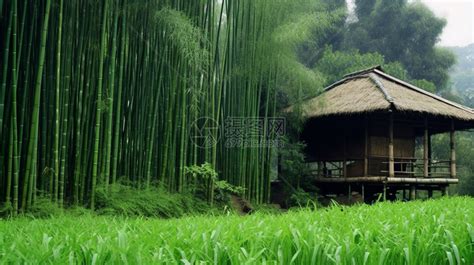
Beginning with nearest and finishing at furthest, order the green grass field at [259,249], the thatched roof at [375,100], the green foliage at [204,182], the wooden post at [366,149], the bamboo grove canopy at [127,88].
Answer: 1. the green grass field at [259,249]
2. the bamboo grove canopy at [127,88]
3. the green foliage at [204,182]
4. the thatched roof at [375,100]
5. the wooden post at [366,149]

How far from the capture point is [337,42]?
2106 centimetres

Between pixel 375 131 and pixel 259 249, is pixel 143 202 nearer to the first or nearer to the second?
pixel 259 249

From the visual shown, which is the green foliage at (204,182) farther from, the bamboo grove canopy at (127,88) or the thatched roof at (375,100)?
the thatched roof at (375,100)

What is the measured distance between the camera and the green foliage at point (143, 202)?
207 inches

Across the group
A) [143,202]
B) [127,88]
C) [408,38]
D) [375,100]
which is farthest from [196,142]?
[408,38]

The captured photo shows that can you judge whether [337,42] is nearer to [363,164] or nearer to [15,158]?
[363,164]

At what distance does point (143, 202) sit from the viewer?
5.64 meters

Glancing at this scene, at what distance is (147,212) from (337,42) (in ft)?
56.6

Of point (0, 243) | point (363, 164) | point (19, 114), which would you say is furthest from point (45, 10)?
point (363, 164)

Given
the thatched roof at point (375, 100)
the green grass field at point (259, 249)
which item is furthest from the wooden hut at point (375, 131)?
the green grass field at point (259, 249)

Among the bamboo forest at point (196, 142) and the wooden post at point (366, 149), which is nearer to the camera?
the bamboo forest at point (196, 142)

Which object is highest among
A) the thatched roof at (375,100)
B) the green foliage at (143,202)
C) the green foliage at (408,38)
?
the green foliage at (408,38)

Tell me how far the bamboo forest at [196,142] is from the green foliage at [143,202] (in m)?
0.02

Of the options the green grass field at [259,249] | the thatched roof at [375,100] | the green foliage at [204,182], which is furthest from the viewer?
the thatched roof at [375,100]
